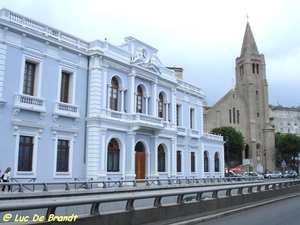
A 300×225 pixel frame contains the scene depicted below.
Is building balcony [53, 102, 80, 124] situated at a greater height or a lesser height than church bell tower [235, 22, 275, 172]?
lesser

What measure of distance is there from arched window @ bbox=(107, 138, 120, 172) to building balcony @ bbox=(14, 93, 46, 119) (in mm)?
6395

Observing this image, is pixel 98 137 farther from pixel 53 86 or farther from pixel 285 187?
pixel 285 187

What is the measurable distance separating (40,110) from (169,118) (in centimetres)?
1459

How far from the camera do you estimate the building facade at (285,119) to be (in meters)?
109

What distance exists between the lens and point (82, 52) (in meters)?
24.8

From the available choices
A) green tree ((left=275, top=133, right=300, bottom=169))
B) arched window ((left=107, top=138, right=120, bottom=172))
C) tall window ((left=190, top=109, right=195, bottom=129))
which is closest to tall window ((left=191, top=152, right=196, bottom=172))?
tall window ((left=190, top=109, right=195, bottom=129))

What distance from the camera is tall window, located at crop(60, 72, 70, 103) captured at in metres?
23.7

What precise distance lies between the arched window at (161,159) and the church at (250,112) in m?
45.9

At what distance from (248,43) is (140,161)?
72.0m

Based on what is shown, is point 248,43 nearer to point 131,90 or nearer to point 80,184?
point 131,90

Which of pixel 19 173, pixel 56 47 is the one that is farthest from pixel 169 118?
pixel 19 173

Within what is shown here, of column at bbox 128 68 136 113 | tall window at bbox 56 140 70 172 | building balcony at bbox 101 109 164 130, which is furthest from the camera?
column at bbox 128 68 136 113

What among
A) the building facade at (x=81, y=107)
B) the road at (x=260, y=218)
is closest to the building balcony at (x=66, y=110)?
the building facade at (x=81, y=107)

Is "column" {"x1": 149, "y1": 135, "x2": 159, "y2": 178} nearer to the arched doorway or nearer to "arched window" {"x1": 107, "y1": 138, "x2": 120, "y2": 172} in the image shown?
the arched doorway
